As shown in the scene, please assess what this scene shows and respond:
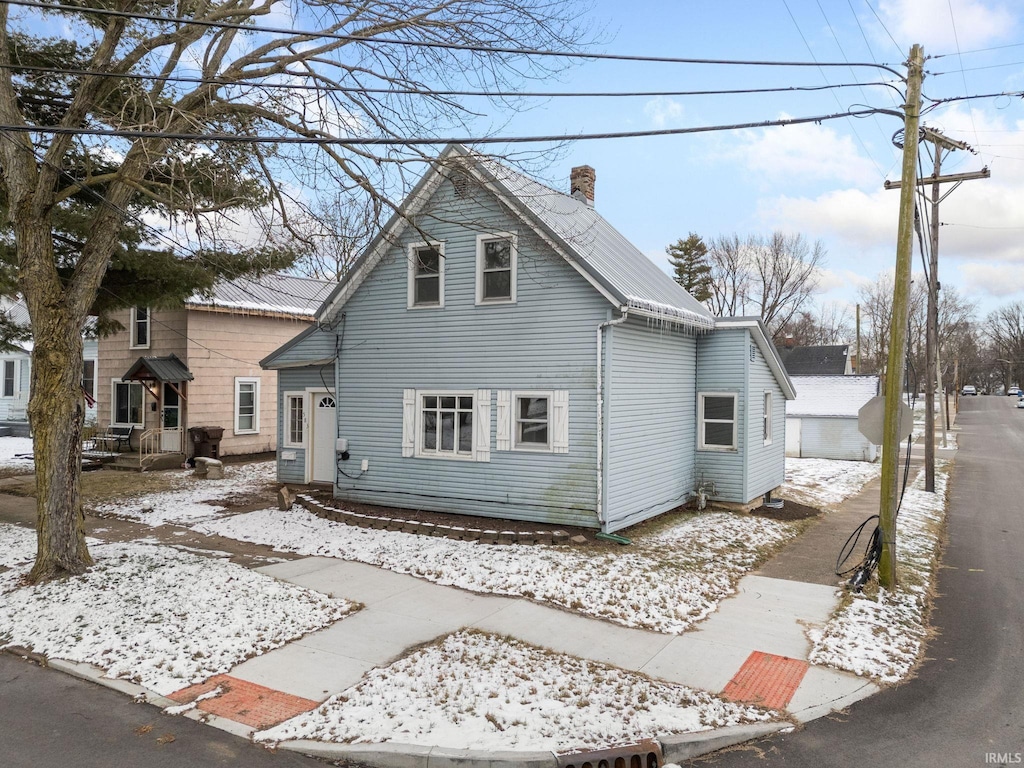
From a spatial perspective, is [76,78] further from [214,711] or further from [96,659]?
[214,711]

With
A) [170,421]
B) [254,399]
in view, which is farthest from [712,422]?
[170,421]

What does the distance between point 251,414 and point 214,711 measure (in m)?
Answer: 18.4

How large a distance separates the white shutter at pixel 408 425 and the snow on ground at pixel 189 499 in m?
3.94

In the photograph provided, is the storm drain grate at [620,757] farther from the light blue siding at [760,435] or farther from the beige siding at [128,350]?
the beige siding at [128,350]

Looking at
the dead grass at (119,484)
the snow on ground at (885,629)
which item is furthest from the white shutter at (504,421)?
the dead grass at (119,484)

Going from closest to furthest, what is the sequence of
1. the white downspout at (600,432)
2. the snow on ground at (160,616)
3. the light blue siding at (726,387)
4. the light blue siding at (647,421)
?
the snow on ground at (160,616)
the white downspout at (600,432)
the light blue siding at (647,421)
the light blue siding at (726,387)

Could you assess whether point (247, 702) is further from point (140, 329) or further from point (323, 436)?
point (140, 329)

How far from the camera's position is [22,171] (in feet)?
29.2

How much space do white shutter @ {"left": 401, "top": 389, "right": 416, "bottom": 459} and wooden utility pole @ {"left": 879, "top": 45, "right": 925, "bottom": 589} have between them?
815cm

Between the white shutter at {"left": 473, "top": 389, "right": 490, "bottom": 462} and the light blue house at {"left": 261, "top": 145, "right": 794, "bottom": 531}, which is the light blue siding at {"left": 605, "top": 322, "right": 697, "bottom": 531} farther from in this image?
the white shutter at {"left": 473, "top": 389, "right": 490, "bottom": 462}

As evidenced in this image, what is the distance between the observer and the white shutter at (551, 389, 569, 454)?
11867mm

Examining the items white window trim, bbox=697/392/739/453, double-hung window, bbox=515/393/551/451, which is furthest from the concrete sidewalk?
white window trim, bbox=697/392/739/453

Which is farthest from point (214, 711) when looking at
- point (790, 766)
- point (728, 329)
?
point (728, 329)

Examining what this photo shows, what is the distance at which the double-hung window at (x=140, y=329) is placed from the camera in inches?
857
